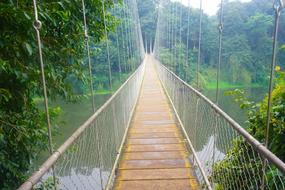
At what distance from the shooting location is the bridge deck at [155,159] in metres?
1.91

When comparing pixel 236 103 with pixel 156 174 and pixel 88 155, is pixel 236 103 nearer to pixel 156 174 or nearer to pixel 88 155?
pixel 156 174

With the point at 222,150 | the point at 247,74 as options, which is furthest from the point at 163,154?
the point at 247,74

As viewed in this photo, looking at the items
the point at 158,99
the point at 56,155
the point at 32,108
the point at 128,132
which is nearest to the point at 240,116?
the point at 158,99

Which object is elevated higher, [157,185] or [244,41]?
[244,41]

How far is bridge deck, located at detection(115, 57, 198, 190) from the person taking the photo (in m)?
1.91

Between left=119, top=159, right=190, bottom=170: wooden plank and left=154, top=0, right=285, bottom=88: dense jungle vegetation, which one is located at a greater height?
left=154, top=0, right=285, bottom=88: dense jungle vegetation

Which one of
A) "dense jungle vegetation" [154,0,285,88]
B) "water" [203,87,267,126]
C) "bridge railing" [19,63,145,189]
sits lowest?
"water" [203,87,267,126]

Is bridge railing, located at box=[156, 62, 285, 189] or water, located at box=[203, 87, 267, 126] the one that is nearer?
bridge railing, located at box=[156, 62, 285, 189]

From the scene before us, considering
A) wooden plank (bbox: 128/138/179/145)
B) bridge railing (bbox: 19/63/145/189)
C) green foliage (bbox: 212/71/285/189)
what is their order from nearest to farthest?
1. bridge railing (bbox: 19/63/145/189)
2. green foliage (bbox: 212/71/285/189)
3. wooden plank (bbox: 128/138/179/145)

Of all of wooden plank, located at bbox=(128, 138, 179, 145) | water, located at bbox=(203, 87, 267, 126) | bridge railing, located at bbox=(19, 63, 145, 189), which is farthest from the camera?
water, located at bbox=(203, 87, 267, 126)

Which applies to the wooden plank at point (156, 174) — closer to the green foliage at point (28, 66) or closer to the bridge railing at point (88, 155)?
the bridge railing at point (88, 155)

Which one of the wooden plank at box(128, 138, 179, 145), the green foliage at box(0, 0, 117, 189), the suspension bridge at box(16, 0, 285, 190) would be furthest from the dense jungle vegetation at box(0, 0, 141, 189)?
the wooden plank at box(128, 138, 179, 145)

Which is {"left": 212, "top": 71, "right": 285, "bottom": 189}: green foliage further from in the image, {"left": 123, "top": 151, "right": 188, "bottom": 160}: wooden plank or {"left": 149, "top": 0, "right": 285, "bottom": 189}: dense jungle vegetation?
{"left": 123, "top": 151, "right": 188, "bottom": 160}: wooden plank

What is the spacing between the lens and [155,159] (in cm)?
233
